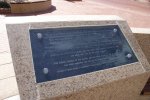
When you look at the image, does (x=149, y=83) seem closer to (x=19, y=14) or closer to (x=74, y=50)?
(x=74, y=50)

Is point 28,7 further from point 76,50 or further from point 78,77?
point 78,77

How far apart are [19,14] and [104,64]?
9160 millimetres

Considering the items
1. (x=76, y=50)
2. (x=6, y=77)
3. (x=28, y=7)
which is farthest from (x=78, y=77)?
(x=28, y=7)

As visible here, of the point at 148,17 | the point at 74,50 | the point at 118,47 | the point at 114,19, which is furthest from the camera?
the point at 148,17

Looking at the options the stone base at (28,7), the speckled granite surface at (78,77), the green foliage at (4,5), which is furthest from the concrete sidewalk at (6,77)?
the green foliage at (4,5)

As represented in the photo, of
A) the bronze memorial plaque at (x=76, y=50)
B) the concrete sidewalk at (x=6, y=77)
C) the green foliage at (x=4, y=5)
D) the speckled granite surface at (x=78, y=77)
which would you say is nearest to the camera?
the speckled granite surface at (x=78, y=77)

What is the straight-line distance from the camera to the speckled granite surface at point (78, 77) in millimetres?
2969

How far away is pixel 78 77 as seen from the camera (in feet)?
10.8

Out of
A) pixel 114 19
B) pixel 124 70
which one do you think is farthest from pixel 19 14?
pixel 124 70

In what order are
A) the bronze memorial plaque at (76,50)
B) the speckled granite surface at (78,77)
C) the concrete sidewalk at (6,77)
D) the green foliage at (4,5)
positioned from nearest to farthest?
the speckled granite surface at (78,77)
the bronze memorial plaque at (76,50)
the concrete sidewalk at (6,77)
the green foliage at (4,5)

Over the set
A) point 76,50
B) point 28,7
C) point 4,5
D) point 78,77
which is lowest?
point 28,7

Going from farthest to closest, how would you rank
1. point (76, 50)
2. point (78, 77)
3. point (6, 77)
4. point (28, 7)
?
1. point (28, 7)
2. point (6, 77)
3. point (76, 50)
4. point (78, 77)

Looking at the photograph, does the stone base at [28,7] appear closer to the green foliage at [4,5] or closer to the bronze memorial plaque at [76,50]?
the green foliage at [4,5]

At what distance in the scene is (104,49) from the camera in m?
3.84
